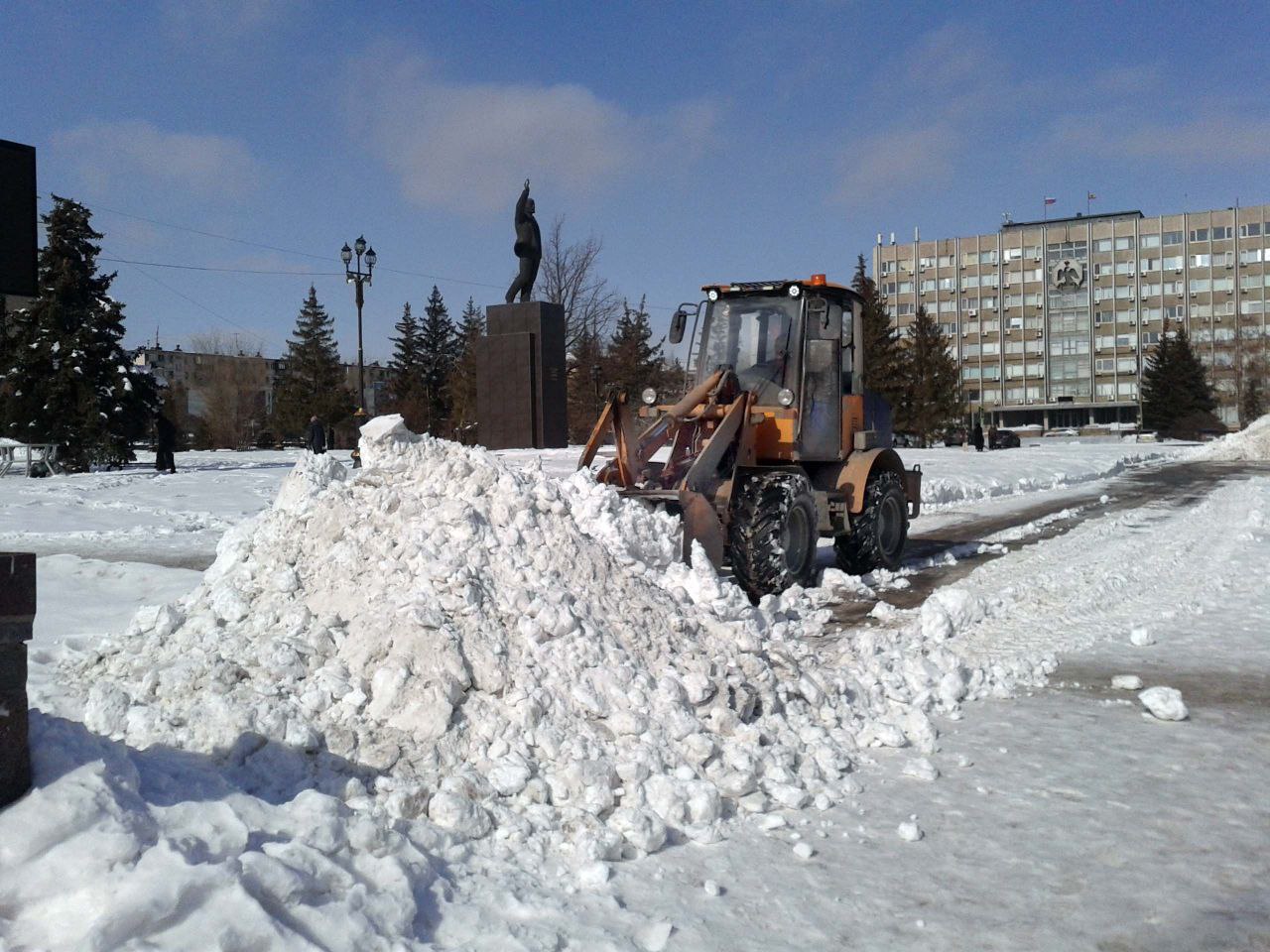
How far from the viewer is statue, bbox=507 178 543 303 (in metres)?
25.6

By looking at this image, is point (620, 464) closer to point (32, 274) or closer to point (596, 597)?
point (596, 597)

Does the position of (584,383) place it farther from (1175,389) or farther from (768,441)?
(1175,389)

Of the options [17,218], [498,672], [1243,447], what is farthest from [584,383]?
[17,218]

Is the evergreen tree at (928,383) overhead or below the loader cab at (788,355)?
overhead

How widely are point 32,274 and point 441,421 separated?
58.6 metres

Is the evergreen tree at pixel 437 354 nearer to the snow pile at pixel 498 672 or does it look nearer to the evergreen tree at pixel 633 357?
the evergreen tree at pixel 633 357

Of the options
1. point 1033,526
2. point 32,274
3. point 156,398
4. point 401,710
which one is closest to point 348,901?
point 401,710

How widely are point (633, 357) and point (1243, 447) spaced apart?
80.3 ft

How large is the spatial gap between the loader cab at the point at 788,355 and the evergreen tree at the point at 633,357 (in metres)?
33.8

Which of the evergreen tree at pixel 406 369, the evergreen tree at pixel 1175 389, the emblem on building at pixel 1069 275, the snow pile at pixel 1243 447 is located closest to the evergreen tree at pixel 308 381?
the evergreen tree at pixel 406 369

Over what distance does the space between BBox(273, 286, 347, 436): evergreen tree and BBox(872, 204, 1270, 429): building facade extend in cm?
5542

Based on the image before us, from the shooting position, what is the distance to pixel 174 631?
587cm

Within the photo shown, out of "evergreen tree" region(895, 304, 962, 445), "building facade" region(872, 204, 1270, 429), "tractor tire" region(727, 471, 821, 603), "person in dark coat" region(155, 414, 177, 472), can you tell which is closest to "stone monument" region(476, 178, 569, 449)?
"person in dark coat" region(155, 414, 177, 472)

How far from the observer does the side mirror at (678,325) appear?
10422mm
